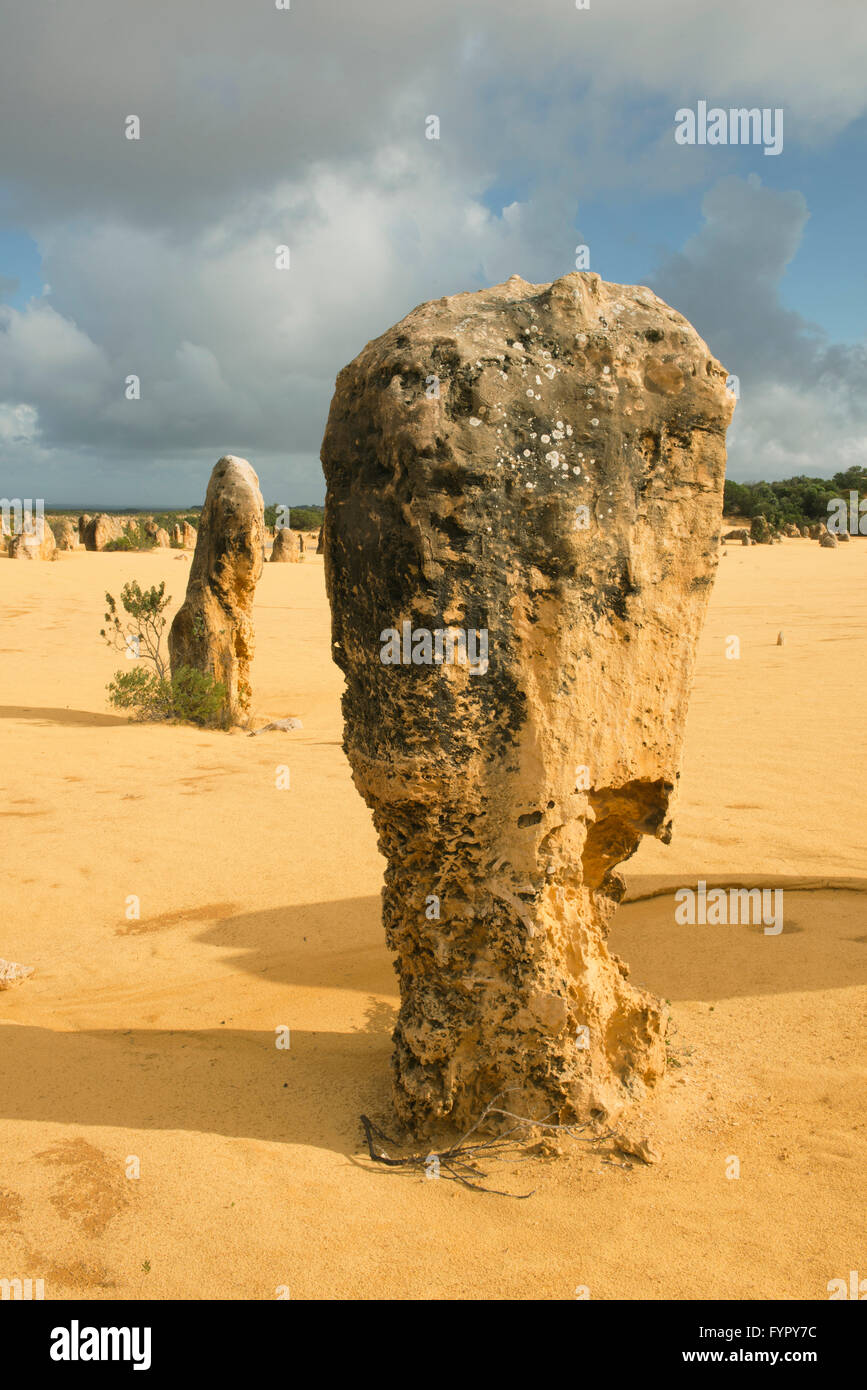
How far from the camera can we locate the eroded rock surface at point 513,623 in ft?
10.7

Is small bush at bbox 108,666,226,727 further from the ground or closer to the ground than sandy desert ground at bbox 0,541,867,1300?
further from the ground

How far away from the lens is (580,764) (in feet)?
11.5

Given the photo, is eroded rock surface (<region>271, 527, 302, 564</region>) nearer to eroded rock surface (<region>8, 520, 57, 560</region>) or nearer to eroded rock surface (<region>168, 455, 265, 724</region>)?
eroded rock surface (<region>8, 520, 57, 560</region>)

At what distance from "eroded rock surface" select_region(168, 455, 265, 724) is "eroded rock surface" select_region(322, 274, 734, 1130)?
7.72 m

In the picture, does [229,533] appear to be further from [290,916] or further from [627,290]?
[627,290]

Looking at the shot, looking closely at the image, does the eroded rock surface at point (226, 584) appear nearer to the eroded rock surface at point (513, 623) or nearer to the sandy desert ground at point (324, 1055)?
the sandy desert ground at point (324, 1055)

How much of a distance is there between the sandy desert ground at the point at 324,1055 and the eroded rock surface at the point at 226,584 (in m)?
1.94

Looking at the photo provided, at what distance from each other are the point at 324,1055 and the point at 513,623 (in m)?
2.08

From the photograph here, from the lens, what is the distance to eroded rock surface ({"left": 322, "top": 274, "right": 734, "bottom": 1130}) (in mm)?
3258

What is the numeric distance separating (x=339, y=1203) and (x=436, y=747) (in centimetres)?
144

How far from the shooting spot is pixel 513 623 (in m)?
3.31
